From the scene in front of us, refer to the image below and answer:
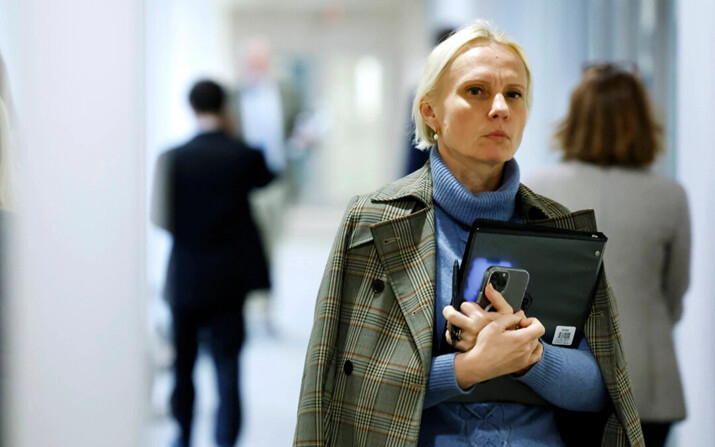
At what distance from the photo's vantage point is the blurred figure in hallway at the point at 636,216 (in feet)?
6.29

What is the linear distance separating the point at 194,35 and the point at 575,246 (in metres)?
4.53

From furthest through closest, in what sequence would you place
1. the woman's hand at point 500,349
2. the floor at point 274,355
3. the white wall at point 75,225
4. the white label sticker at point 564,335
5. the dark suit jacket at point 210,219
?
the floor at point 274,355 < the dark suit jacket at point 210,219 < the white wall at point 75,225 < the white label sticker at point 564,335 < the woman's hand at point 500,349

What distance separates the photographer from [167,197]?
3287 mm

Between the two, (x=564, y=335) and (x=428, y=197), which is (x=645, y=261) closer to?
(x=564, y=335)

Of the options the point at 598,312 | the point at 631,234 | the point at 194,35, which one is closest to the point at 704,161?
the point at 631,234

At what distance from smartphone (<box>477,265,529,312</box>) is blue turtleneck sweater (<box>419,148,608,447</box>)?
8 cm

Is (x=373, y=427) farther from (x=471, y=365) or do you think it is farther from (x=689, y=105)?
(x=689, y=105)

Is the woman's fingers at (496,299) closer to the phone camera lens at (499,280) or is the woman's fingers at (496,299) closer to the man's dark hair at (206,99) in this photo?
the phone camera lens at (499,280)

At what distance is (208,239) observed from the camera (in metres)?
3.33

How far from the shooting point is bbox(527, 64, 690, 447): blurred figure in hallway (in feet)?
6.29


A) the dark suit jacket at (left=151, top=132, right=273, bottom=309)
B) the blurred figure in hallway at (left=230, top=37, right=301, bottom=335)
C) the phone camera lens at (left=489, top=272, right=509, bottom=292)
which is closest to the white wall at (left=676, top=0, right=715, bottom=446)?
the phone camera lens at (left=489, top=272, right=509, bottom=292)

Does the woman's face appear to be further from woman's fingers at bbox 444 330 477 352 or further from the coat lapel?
woman's fingers at bbox 444 330 477 352

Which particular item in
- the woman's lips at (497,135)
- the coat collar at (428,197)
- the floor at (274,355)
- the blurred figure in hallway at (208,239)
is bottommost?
the floor at (274,355)

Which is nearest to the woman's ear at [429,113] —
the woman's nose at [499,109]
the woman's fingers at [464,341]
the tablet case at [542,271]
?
the woman's nose at [499,109]
